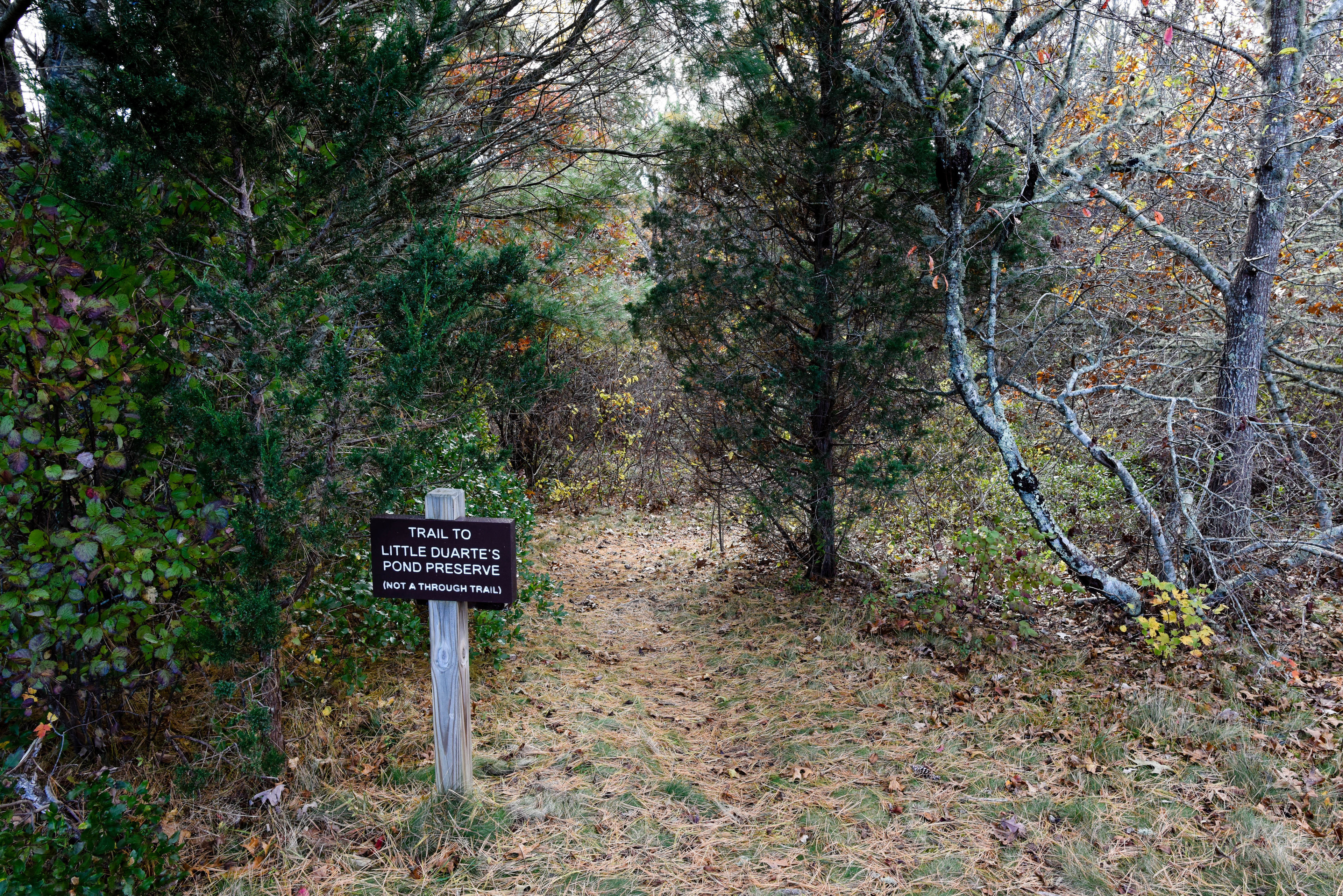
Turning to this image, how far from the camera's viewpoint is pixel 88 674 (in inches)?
142

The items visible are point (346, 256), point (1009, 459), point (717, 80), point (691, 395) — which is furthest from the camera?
point (691, 395)

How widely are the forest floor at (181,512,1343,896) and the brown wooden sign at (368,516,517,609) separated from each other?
1.05 metres

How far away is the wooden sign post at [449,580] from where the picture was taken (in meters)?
3.52

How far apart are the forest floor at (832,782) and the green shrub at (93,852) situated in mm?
198

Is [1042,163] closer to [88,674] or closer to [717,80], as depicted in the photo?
[717,80]

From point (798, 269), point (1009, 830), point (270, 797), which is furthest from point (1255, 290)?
point (270, 797)

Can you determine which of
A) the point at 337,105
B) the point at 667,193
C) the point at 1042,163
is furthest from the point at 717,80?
the point at 337,105

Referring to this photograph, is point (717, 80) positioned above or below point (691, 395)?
above

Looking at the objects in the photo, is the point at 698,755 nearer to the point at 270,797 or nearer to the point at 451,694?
the point at 451,694

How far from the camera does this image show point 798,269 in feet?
20.0

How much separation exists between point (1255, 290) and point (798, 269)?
318 cm

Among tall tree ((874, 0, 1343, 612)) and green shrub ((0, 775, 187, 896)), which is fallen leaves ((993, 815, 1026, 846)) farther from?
green shrub ((0, 775, 187, 896))

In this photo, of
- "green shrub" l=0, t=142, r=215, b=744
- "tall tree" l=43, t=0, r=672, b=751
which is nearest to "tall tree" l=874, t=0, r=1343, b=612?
"tall tree" l=43, t=0, r=672, b=751

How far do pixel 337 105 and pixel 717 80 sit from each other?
3.48 meters
